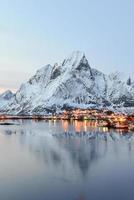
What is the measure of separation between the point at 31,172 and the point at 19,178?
10.5 ft

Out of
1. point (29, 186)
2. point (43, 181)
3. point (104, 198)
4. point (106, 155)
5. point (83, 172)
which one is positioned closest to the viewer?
point (104, 198)

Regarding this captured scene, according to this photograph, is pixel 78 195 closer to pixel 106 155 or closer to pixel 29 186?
pixel 29 186

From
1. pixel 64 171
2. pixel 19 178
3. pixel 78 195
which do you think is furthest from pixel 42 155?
pixel 78 195

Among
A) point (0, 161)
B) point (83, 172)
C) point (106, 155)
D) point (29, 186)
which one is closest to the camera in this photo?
point (29, 186)

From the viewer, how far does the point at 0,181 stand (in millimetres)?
28562

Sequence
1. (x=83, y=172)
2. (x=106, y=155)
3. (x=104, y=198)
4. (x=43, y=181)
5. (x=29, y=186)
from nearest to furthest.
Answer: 1. (x=104, y=198)
2. (x=29, y=186)
3. (x=43, y=181)
4. (x=83, y=172)
5. (x=106, y=155)

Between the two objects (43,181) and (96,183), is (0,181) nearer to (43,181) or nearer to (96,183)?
(43,181)

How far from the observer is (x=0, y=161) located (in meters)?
39.7

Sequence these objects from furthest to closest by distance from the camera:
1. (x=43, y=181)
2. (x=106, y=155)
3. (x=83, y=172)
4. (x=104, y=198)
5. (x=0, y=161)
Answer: (x=106, y=155)
(x=0, y=161)
(x=83, y=172)
(x=43, y=181)
(x=104, y=198)

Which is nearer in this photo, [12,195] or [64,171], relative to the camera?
[12,195]

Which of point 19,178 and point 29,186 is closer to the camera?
point 29,186

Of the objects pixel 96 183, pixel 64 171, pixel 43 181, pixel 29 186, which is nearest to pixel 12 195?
pixel 29 186

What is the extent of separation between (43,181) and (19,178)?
85.2 inches

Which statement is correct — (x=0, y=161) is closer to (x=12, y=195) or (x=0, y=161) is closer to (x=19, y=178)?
(x=19, y=178)
